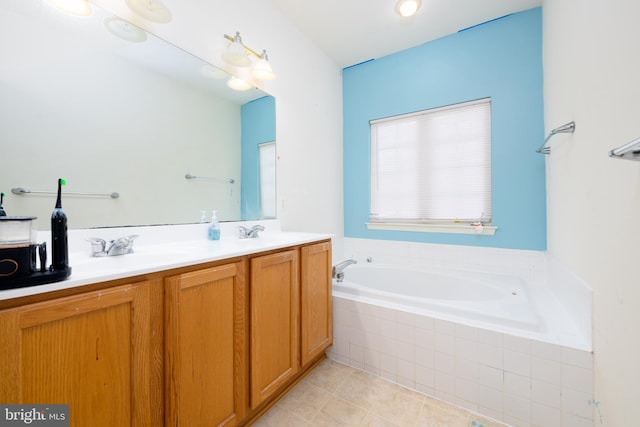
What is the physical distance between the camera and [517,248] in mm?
2072

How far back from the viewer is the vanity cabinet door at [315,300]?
150 centimetres

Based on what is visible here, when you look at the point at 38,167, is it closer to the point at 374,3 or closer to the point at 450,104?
the point at 374,3

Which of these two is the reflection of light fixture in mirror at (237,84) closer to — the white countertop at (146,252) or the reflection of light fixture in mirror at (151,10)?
the reflection of light fixture in mirror at (151,10)

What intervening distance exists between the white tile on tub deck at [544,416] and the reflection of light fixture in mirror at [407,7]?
260 centimetres

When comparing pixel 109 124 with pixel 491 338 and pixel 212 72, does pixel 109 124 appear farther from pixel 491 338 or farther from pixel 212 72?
pixel 491 338

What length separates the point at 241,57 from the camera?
5.26 feet

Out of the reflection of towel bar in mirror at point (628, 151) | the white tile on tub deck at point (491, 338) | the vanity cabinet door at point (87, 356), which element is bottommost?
the white tile on tub deck at point (491, 338)

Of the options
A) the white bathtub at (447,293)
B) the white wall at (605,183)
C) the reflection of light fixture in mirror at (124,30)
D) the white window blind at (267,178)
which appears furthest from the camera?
the white window blind at (267,178)

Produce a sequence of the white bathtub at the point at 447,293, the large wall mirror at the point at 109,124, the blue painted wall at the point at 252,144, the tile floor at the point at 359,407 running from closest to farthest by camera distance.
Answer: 1. the large wall mirror at the point at 109,124
2. the tile floor at the point at 359,407
3. the white bathtub at the point at 447,293
4. the blue painted wall at the point at 252,144

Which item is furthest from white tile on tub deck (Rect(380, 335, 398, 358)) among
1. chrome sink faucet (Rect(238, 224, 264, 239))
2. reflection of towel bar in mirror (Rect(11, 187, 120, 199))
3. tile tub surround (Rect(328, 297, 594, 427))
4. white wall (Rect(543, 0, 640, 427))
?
reflection of towel bar in mirror (Rect(11, 187, 120, 199))

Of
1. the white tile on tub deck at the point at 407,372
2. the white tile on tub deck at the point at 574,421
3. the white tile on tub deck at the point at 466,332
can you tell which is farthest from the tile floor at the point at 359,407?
the white tile on tub deck at the point at 466,332

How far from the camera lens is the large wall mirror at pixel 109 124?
93 centimetres

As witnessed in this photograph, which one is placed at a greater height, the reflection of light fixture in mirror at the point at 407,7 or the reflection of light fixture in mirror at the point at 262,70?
the reflection of light fixture in mirror at the point at 407,7

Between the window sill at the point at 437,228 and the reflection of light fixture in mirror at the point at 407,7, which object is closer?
the reflection of light fixture in mirror at the point at 407,7
